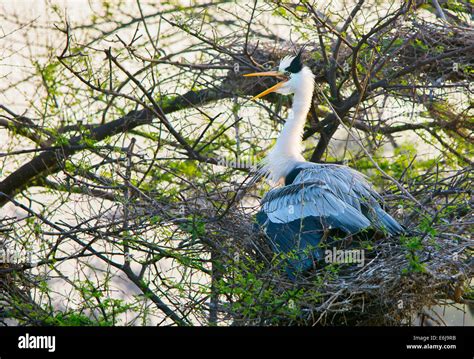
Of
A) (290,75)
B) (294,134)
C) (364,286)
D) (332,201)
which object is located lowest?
(364,286)

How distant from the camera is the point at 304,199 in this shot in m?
6.50

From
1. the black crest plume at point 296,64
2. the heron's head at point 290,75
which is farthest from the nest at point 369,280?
the black crest plume at point 296,64

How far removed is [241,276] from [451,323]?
1.86 metres

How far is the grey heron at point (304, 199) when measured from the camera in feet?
19.9

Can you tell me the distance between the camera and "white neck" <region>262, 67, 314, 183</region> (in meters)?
7.29

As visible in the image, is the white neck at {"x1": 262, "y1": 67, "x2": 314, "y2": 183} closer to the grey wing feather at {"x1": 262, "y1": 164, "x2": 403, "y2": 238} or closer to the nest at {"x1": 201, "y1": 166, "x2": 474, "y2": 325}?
the grey wing feather at {"x1": 262, "y1": 164, "x2": 403, "y2": 238}

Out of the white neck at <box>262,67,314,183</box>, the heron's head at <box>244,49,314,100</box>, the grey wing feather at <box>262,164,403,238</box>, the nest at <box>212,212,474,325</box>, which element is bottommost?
the nest at <box>212,212,474,325</box>

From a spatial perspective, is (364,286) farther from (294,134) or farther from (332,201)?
(294,134)

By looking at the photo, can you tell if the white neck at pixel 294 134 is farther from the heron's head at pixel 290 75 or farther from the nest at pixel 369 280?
the nest at pixel 369 280

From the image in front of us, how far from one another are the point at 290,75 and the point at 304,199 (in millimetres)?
1351

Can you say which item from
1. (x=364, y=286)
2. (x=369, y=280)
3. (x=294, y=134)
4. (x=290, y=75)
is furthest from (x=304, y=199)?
(x=290, y=75)

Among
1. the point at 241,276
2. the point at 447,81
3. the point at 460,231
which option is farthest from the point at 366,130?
the point at 241,276

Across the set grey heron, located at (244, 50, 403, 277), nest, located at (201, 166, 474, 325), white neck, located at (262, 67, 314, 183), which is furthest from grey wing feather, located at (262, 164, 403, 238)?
white neck, located at (262, 67, 314, 183)

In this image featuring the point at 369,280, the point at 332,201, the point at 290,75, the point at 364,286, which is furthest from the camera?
the point at 290,75
